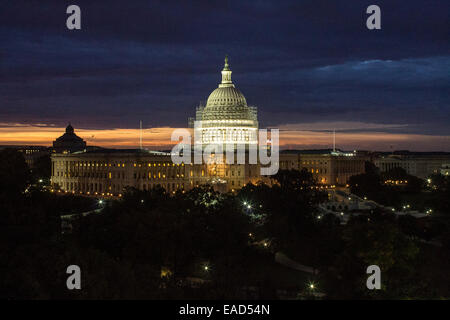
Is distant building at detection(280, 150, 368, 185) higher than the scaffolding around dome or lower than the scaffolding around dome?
lower

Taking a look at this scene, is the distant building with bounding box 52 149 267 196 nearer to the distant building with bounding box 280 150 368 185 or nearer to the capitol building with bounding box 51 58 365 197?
the capitol building with bounding box 51 58 365 197

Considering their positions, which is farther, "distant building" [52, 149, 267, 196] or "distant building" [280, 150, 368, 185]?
"distant building" [280, 150, 368, 185]

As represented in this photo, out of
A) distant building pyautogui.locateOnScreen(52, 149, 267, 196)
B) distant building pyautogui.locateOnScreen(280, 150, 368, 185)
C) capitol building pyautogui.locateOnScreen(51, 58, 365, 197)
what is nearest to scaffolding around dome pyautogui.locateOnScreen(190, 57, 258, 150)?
capitol building pyautogui.locateOnScreen(51, 58, 365, 197)

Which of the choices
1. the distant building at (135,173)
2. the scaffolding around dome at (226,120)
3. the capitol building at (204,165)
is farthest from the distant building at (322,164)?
the distant building at (135,173)

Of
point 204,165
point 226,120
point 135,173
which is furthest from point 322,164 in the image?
point 135,173

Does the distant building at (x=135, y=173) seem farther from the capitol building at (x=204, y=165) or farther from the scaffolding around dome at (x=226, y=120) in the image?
the scaffolding around dome at (x=226, y=120)

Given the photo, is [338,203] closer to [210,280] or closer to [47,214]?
[47,214]

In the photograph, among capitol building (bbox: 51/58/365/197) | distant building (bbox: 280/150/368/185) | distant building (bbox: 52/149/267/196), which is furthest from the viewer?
distant building (bbox: 280/150/368/185)

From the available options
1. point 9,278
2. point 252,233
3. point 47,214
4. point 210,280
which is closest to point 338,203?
point 252,233

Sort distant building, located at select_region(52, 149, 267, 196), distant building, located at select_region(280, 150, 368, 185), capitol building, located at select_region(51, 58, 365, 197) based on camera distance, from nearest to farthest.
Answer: distant building, located at select_region(52, 149, 267, 196) < capitol building, located at select_region(51, 58, 365, 197) < distant building, located at select_region(280, 150, 368, 185)
